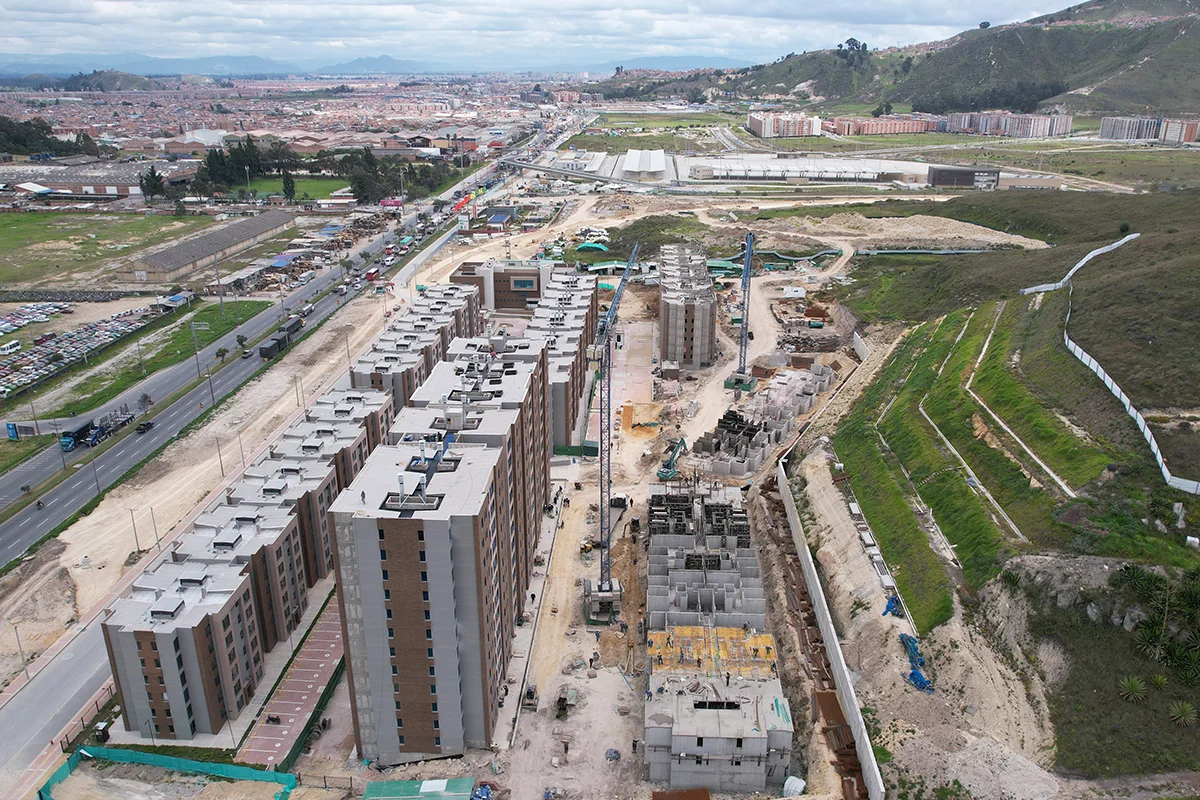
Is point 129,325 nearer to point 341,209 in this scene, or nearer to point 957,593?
point 341,209

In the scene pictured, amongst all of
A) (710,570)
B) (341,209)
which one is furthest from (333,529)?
(341,209)

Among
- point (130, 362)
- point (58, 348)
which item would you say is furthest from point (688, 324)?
point (58, 348)

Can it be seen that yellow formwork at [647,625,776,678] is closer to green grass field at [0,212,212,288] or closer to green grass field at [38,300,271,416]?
green grass field at [38,300,271,416]

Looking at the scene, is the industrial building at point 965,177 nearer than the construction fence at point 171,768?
No

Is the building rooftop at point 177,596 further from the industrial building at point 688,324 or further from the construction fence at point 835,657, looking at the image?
the industrial building at point 688,324

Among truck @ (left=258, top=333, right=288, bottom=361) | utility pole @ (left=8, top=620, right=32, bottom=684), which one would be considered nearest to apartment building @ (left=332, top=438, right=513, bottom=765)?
utility pole @ (left=8, top=620, right=32, bottom=684)

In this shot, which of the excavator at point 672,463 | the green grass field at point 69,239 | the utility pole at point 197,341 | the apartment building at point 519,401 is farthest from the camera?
the green grass field at point 69,239

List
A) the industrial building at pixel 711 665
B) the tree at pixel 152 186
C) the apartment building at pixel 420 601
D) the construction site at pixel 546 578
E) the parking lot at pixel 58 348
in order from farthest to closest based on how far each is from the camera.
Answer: the tree at pixel 152 186 < the parking lot at pixel 58 348 < the industrial building at pixel 711 665 < the construction site at pixel 546 578 < the apartment building at pixel 420 601

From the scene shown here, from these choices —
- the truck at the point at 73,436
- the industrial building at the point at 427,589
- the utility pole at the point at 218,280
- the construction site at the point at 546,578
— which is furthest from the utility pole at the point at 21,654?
the utility pole at the point at 218,280
